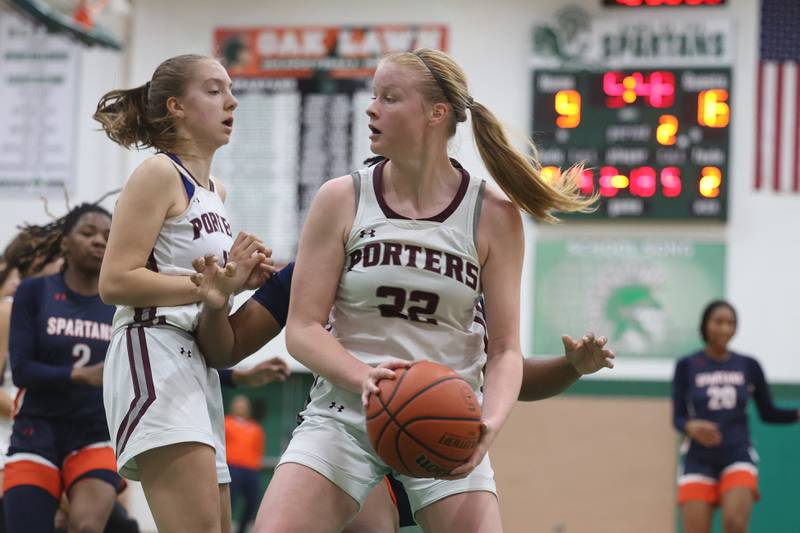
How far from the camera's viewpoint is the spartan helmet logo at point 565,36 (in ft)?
36.2

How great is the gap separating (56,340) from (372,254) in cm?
200

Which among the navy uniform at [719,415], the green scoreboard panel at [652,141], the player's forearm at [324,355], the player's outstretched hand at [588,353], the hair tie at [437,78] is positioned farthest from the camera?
the green scoreboard panel at [652,141]

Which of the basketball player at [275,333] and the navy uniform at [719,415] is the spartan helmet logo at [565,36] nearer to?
the navy uniform at [719,415]

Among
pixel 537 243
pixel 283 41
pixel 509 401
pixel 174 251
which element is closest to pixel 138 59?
pixel 283 41

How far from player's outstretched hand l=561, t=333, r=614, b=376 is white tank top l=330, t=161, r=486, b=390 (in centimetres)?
32

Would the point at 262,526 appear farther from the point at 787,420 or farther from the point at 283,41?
the point at 283,41

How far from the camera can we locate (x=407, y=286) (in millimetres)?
3105

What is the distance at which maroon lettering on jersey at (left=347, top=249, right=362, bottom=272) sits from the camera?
3.17m

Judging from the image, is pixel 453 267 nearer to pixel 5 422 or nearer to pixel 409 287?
pixel 409 287

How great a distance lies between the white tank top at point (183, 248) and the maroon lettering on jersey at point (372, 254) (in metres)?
0.61

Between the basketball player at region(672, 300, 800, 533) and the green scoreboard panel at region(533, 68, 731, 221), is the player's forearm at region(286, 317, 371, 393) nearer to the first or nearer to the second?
the basketball player at region(672, 300, 800, 533)

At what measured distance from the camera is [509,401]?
122 inches

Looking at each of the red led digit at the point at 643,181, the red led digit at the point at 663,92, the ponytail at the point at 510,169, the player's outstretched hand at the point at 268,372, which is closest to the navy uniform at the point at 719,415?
the red led digit at the point at 643,181

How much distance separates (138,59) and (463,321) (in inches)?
379
